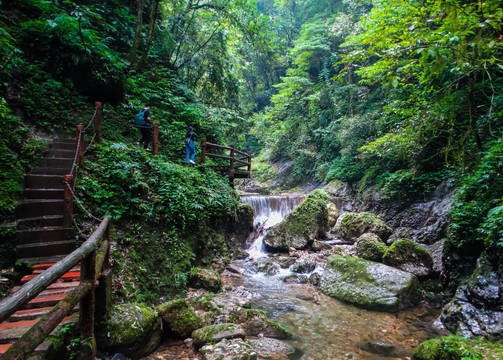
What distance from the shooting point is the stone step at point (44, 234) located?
4.02m

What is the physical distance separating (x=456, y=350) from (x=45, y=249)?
6.02 meters

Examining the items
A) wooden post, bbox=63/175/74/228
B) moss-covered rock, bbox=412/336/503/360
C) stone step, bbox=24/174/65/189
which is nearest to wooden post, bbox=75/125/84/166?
stone step, bbox=24/174/65/189

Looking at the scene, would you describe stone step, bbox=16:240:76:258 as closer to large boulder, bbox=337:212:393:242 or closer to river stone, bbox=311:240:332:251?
river stone, bbox=311:240:332:251

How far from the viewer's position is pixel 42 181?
4.87 metres

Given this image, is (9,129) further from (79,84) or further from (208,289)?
(208,289)

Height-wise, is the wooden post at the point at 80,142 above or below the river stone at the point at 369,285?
above

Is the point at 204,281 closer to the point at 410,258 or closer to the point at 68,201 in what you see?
the point at 68,201

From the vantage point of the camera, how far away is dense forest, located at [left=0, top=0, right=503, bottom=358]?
172 inches

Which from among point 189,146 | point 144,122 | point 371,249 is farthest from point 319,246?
point 144,122

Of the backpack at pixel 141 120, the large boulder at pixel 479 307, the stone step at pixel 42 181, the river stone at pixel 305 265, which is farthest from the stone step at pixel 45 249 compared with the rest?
the large boulder at pixel 479 307

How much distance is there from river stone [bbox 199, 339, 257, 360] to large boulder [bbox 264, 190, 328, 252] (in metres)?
6.66

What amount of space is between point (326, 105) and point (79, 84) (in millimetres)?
17742

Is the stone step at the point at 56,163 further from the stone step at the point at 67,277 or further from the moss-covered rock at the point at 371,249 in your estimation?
the moss-covered rock at the point at 371,249

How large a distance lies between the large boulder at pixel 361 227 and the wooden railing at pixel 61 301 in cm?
982
